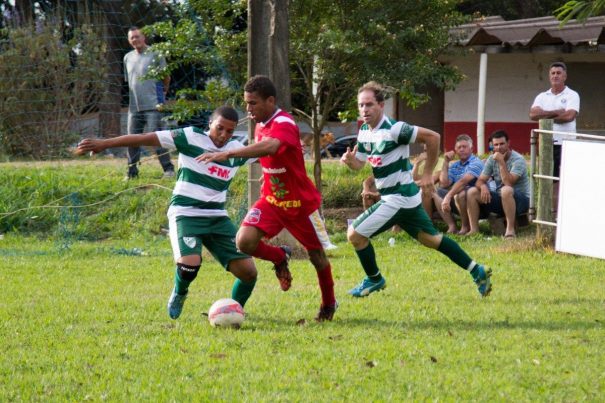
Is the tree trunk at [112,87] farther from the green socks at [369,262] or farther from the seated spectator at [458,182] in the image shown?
the green socks at [369,262]

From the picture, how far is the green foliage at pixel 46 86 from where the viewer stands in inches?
670

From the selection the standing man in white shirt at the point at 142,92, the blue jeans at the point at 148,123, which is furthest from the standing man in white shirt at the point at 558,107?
the blue jeans at the point at 148,123

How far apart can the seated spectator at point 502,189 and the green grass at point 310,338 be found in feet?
6.26

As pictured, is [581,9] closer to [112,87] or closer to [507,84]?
[112,87]

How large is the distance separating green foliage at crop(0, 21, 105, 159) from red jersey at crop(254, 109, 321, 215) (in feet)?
31.6

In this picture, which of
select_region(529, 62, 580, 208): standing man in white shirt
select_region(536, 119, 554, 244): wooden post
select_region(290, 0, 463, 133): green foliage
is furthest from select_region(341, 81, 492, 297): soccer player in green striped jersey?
select_region(290, 0, 463, 133): green foliage

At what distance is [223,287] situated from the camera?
9992 millimetres

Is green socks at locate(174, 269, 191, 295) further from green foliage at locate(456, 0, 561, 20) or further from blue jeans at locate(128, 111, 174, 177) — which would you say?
green foliage at locate(456, 0, 561, 20)

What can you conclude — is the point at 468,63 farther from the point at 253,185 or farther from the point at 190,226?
the point at 190,226

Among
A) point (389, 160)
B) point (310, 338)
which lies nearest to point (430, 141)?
point (389, 160)

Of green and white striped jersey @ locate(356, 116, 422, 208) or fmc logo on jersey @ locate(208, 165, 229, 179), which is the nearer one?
fmc logo on jersey @ locate(208, 165, 229, 179)

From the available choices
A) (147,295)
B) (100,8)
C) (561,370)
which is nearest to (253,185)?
(147,295)

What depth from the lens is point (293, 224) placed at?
8.12m

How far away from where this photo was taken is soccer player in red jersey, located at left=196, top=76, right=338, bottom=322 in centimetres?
795
